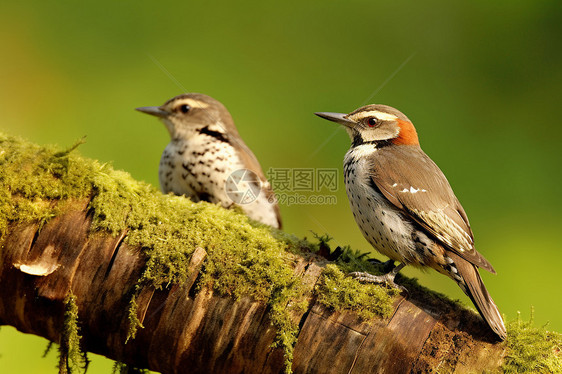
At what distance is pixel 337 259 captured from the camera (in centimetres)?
349

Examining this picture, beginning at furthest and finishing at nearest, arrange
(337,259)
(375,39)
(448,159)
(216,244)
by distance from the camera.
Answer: (375,39) → (448,159) → (337,259) → (216,244)

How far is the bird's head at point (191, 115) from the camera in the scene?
20.6ft

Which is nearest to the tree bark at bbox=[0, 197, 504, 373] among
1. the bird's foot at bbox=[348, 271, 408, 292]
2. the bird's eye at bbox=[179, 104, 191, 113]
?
the bird's foot at bbox=[348, 271, 408, 292]

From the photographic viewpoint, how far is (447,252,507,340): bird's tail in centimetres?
297

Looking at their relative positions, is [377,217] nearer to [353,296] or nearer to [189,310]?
[353,296]

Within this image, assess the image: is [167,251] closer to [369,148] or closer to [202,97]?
[369,148]

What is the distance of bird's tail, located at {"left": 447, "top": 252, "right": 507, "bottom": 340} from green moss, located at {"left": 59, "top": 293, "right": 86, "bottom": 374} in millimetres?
2269

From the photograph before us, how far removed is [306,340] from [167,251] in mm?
928

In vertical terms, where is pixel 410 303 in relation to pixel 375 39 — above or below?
below

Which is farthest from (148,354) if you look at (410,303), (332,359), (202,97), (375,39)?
(375,39)

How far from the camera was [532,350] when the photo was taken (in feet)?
9.26

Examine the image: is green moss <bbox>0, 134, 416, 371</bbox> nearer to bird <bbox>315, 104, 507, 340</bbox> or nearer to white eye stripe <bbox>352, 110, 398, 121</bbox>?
bird <bbox>315, 104, 507, 340</bbox>

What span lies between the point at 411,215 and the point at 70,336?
238cm

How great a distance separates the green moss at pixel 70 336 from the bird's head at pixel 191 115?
11.5ft
